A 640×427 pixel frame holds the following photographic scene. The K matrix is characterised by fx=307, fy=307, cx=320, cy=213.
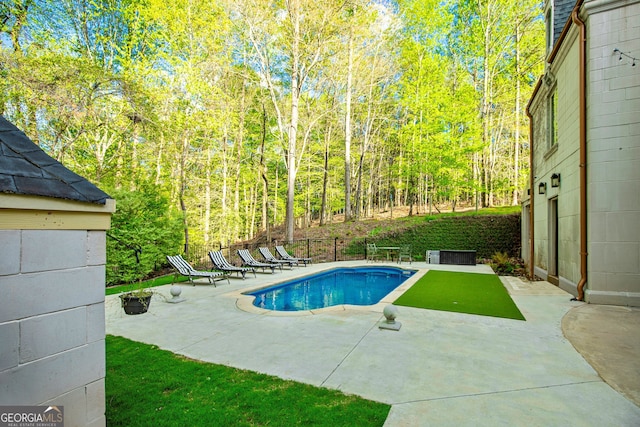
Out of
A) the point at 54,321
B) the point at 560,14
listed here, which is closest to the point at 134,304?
the point at 54,321

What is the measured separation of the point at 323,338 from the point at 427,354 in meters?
1.45

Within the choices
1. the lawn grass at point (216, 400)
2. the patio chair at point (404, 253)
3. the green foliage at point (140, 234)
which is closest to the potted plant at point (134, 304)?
the lawn grass at point (216, 400)

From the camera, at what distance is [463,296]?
732cm

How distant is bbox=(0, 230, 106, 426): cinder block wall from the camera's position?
1.70 meters

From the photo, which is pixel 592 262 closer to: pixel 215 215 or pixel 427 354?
pixel 427 354

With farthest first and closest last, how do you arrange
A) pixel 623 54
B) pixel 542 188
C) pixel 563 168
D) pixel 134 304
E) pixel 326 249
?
pixel 326 249 → pixel 542 188 → pixel 563 168 → pixel 623 54 → pixel 134 304

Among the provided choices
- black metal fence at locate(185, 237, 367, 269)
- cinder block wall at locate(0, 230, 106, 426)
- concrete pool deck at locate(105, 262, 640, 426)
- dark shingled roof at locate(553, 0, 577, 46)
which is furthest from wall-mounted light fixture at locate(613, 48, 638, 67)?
black metal fence at locate(185, 237, 367, 269)

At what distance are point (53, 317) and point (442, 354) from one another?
3.95m

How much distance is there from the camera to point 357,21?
16.5m

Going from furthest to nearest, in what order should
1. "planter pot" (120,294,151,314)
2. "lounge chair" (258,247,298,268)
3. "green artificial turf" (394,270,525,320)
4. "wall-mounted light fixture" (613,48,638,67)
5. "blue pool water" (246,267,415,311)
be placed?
"lounge chair" (258,247,298,268)
"blue pool water" (246,267,415,311)
"green artificial turf" (394,270,525,320)
"wall-mounted light fixture" (613,48,638,67)
"planter pot" (120,294,151,314)

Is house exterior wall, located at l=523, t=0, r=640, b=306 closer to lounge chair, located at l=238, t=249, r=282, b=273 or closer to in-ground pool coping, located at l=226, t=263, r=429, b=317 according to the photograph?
in-ground pool coping, located at l=226, t=263, r=429, b=317

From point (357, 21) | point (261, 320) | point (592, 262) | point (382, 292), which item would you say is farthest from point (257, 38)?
point (592, 262)

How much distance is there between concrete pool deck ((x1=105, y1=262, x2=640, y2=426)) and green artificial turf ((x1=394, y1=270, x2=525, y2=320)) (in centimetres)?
39

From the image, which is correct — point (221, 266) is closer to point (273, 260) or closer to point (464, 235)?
point (273, 260)
